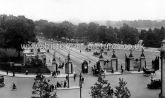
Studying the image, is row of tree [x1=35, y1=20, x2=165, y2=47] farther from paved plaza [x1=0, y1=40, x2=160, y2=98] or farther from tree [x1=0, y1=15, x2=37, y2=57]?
paved plaza [x1=0, y1=40, x2=160, y2=98]

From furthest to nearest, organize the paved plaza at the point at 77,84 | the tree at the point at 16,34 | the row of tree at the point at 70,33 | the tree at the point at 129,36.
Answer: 1. the tree at the point at 129,36
2. the row of tree at the point at 70,33
3. the tree at the point at 16,34
4. the paved plaza at the point at 77,84

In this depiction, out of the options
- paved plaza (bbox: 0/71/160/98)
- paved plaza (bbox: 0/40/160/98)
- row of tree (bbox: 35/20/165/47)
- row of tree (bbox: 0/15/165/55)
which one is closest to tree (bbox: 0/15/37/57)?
row of tree (bbox: 0/15/165/55)

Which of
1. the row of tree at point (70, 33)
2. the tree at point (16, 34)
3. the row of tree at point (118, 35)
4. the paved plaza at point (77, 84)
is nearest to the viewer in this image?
the paved plaza at point (77, 84)

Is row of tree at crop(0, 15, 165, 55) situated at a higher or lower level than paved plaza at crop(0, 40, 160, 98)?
higher

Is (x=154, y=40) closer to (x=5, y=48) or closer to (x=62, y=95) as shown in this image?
(x=5, y=48)

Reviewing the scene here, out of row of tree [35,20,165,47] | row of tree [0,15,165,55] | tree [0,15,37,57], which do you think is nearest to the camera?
tree [0,15,37,57]

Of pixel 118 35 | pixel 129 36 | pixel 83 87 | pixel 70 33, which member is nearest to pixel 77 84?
pixel 83 87

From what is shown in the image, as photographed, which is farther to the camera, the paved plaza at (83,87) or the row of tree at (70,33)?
the row of tree at (70,33)

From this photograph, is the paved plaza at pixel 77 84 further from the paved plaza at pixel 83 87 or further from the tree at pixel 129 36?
the tree at pixel 129 36

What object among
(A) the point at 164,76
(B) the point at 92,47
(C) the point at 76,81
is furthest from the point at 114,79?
(B) the point at 92,47

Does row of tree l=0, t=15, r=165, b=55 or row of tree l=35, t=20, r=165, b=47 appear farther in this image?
row of tree l=35, t=20, r=165, b=47

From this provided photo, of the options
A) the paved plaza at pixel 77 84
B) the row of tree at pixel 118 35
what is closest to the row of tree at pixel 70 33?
the row of tree at pixel 118 35

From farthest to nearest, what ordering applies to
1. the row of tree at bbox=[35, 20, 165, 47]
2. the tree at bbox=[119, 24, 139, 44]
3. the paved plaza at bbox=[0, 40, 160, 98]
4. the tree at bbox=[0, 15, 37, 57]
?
the tree at bbox=[119, 24, 139, 44]
the row of tree at bbox=[35, 20, 165, 47]
the tree at bbox=[0, 15, 37, 57]
the paved plaza at bbox=[0, 40, 160, 98]

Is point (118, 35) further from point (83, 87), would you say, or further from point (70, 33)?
point (83, 87)
